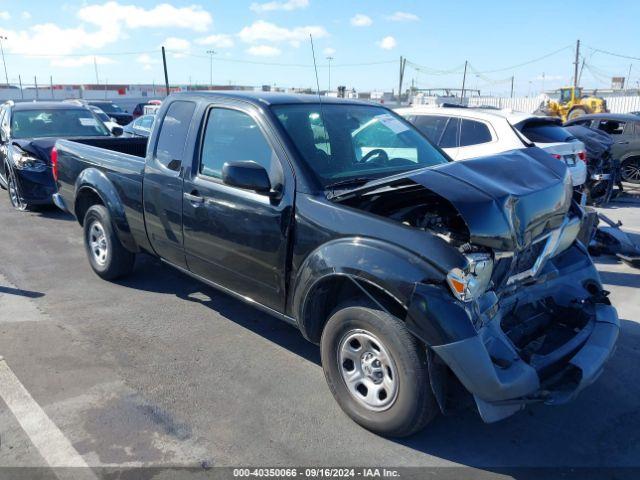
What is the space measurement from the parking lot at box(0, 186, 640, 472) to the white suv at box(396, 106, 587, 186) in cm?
296

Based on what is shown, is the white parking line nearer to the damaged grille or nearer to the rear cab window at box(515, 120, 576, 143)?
the damaged grille

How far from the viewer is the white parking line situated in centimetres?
290

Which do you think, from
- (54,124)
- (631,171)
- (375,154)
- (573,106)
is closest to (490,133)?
(375,154)

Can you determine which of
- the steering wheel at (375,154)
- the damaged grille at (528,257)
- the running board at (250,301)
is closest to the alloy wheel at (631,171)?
the steering wheel at (375,154)

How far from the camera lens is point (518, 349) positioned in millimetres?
3049

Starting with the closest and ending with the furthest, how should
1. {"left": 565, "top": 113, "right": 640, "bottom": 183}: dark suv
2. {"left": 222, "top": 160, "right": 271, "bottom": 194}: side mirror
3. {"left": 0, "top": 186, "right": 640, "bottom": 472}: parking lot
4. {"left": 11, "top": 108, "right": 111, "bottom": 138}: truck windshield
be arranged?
1. {"left": 0, "top": 186, "right": 640, "bottom": 472}: parking lot
2. {"left": 222, "top": 160, "right": 271, "bottom": 194}: side mirror
3. {"left": 11, "top": 108, "right": 111, "bottom": 138}: truck windshield
4. {"left": 565, "top": 113, "right": 640, "bottom": 183}: dark suv

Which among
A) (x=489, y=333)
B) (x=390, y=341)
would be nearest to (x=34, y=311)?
(x=390, y=341)

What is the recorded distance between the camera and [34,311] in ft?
16.5

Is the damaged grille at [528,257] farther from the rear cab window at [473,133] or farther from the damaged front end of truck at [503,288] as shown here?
the rear cab window at [473,133]

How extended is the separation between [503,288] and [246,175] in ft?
5.79

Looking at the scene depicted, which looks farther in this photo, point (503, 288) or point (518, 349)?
point (503, 288)

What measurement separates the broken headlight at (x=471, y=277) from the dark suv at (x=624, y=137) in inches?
435

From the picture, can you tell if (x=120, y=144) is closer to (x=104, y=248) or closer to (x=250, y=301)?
(x=104, y=248)

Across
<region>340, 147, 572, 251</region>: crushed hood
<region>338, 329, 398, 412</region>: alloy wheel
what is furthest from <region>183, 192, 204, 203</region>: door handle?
<region>338, 329, 398, 412</region>: alloy wheel
